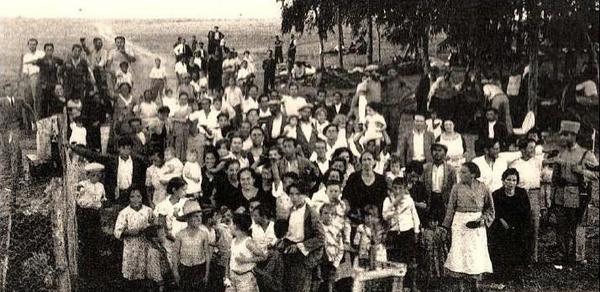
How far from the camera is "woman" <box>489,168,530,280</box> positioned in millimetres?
5414

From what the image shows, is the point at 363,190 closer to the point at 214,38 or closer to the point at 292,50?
the point at 292,50

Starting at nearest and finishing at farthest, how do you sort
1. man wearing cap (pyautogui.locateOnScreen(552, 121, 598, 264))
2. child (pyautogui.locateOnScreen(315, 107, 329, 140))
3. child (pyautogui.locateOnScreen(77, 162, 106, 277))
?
man wearing cap (pyautogui.locateOnScreen(552, 121, 598, 264))
child (pyautogui.locateOnScreen(77, 162, 106, 277))
child (pyautogui.locateOnScreen(315, 107, 329, 140))

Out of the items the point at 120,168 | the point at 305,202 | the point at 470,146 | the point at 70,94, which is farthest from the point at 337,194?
the point at 70,94

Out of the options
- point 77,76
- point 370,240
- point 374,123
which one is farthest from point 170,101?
point 370,240

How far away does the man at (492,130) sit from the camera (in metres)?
5.50

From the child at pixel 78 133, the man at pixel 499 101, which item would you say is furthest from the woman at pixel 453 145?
the child at pixel 78 133

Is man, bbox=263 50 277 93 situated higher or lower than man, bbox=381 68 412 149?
higher

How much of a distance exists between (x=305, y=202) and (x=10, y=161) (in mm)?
2017

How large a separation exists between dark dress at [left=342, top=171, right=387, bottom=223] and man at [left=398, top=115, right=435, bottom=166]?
27cm

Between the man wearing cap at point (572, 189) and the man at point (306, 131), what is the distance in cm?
161

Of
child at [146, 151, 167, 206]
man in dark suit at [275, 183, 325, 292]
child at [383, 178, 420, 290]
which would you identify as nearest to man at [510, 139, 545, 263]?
child at [383, 178, 420, 290]

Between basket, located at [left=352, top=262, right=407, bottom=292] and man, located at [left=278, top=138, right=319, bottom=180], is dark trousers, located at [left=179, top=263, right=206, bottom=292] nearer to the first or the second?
man, located at [left=278, top=138, right=319, bottom=180]

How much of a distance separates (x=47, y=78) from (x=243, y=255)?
176 centimetres

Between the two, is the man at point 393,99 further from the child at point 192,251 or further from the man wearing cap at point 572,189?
the child at point 192,251
